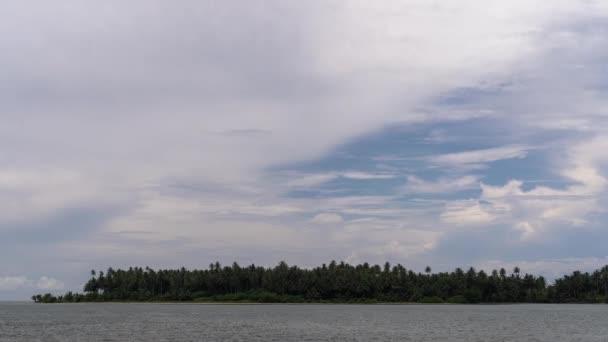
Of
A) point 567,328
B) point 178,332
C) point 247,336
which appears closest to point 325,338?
point 247,336

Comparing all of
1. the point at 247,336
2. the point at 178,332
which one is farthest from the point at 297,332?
the point at 178,332

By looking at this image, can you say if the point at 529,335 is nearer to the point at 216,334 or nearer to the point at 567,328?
the point at 567,328

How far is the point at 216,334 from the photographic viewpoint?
104 meters

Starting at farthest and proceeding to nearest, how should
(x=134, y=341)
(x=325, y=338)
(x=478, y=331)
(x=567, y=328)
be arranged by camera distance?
(x=567, y=328), (x=478, y=331), (x=325, y=338), (x=134, y=341)

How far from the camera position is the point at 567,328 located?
425 feet

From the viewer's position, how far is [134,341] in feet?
304

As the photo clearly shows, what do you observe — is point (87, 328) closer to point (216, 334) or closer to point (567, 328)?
point (216, 334)

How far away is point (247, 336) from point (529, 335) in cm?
4749

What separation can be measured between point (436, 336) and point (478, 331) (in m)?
15.5

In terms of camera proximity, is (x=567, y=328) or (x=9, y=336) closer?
(x=9, y=336)

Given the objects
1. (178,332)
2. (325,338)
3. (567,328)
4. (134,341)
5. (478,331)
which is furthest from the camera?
→ (567,328)

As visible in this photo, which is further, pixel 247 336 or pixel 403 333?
pixel 403 333

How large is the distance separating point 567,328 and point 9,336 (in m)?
103

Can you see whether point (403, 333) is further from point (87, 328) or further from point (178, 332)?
point (87, 328)
